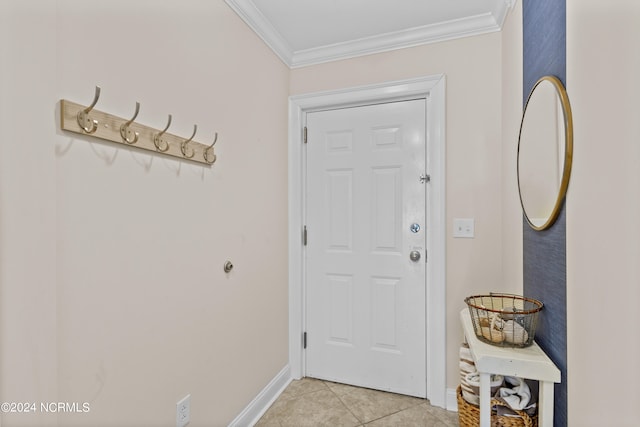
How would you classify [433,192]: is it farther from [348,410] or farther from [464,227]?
[348,410]

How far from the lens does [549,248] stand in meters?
1.26

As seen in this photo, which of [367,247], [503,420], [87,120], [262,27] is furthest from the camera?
[367,247]

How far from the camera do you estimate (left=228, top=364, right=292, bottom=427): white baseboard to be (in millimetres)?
1825

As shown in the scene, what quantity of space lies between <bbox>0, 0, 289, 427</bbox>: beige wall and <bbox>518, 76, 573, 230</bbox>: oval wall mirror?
54.1 inches

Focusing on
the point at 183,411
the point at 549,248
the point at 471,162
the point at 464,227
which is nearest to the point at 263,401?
the point at 183,411

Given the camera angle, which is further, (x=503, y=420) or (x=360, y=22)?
(x=360, y=22)

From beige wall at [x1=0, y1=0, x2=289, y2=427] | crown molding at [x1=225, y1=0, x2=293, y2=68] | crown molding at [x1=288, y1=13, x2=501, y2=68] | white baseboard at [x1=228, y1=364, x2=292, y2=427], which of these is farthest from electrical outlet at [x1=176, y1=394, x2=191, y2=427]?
crown molding at [x1=288, y1=13, x2=501, y2=68]

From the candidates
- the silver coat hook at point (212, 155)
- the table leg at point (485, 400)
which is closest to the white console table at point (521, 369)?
the table leg at point (485, 400)

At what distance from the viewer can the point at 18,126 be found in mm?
838

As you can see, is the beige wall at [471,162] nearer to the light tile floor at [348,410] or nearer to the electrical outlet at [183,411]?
the light tile floor at [348,410]

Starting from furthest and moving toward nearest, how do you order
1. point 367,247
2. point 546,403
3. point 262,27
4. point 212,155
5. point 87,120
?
point 367,247 → point 262,27 → point 212,155 → point 546,403 → point 87,120

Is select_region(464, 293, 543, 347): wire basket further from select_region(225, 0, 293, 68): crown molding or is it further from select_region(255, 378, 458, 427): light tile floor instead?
select_region(225, 0, 293, 68): crown molding

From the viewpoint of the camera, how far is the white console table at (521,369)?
3.67 feet

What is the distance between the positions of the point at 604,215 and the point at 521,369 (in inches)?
23.3
